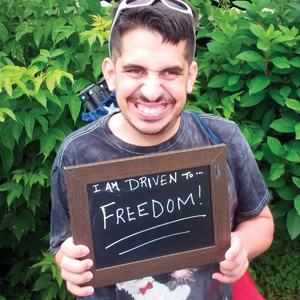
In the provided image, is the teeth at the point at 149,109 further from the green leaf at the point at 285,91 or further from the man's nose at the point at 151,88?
the green leaf at the point at 285,91

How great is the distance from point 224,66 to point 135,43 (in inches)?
63.6

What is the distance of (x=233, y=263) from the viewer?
1.64 m

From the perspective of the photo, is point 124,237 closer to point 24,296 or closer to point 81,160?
point 81,160

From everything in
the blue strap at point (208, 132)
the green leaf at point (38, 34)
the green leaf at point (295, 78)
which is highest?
the blue strap at point (208, 132)

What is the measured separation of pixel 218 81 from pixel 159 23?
163cm

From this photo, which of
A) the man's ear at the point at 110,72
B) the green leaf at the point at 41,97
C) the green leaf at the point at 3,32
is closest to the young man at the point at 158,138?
the man's ear at the point at 110,72

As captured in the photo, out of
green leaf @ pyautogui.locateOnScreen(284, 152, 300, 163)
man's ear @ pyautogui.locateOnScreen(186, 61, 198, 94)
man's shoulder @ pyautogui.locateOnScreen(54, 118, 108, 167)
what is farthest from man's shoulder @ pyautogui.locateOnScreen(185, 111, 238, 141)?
green leaf @ pyautogui.locateOnScreen(284, 152, 300, 163)

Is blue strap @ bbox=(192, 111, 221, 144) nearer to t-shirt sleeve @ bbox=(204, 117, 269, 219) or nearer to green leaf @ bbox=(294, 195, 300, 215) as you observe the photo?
t-shirt sleeve @ bbox=(204, 117, 269, 219)

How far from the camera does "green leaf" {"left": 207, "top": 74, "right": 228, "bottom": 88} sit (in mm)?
→ 3094

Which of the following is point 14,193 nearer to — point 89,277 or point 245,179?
point 89,277

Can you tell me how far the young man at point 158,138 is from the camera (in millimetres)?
1539

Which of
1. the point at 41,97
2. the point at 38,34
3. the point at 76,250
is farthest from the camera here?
the point at 38,34

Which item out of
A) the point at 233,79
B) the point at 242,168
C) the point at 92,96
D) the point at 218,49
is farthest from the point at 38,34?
the point at 242,168

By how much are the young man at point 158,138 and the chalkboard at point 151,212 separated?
0.07 meters
